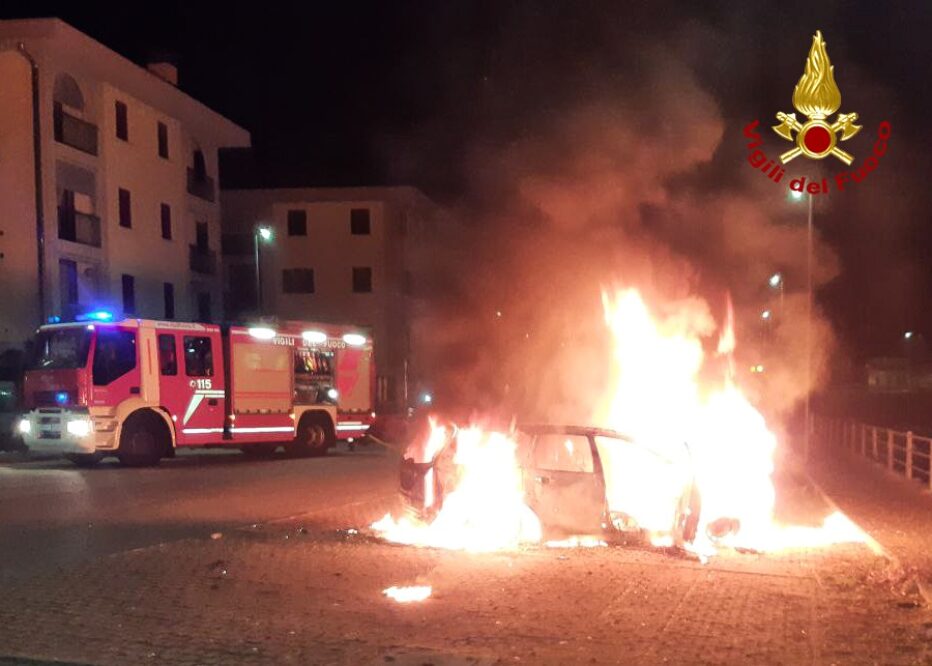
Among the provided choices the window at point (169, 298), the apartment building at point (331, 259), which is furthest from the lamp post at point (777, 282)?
the apartment building at point (331, 259)

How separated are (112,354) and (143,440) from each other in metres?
1.70

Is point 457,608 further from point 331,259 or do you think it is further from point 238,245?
point 238,245

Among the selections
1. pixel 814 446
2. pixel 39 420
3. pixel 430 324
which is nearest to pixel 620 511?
pixel 39 420

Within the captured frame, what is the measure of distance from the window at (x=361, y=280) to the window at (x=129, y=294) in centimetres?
1364

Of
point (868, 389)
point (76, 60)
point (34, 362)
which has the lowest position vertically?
point (868, 389)

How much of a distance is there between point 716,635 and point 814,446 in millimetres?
20480

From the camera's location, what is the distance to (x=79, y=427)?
16.1 m

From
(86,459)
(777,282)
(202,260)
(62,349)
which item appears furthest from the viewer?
(202,260)

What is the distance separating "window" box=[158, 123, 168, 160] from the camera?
32.0 meters

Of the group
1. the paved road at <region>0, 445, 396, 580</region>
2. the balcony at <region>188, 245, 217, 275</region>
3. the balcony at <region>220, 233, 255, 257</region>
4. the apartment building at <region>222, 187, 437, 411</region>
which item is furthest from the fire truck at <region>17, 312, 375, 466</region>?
the balcony at <region>220, 233, 255, 257</region>

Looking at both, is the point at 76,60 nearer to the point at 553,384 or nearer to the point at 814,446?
the point at 553,384

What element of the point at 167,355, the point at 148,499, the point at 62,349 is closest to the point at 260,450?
the point at 167,355

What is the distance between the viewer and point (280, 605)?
21.5ft

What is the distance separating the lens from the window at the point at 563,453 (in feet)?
29.6
